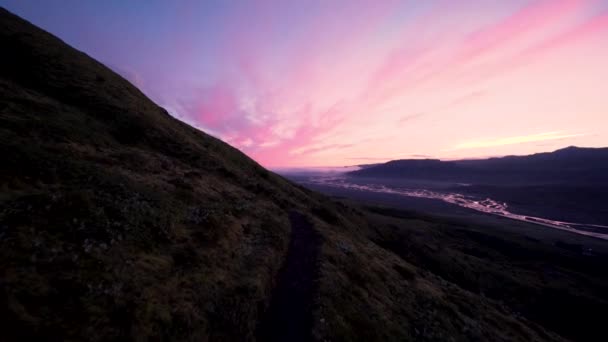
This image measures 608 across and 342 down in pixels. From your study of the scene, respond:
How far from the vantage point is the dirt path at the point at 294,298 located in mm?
15885

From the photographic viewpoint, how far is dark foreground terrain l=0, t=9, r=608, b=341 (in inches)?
459

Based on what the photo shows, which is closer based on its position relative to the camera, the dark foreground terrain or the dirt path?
the dark foreground terrain

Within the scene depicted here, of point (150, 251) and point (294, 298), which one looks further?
point (294, 298)

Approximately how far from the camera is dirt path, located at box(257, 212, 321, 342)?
15.9m

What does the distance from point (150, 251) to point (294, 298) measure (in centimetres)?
1066

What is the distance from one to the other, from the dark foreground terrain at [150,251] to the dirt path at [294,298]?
0.36 ft

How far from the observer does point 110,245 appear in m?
15.3

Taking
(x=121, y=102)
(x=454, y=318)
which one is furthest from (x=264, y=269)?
(x=121, y=102)

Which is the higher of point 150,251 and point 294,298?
point 150,251

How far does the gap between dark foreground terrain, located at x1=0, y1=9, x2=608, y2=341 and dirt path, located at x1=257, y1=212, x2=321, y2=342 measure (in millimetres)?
109

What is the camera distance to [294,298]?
19.7 m

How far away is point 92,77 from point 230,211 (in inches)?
1910

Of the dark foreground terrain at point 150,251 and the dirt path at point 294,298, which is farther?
the dirt path at point 294,298

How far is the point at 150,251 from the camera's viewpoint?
56.2ft
